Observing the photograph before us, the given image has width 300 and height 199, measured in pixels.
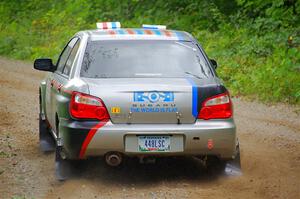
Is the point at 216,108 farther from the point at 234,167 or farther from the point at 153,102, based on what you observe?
the point at 234,167

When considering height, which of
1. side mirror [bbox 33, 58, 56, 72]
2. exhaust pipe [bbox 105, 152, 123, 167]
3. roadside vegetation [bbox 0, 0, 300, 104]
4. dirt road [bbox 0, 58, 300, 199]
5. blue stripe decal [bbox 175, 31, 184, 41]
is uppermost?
blue stripe decal [bbox 175, 31, 184, 41]

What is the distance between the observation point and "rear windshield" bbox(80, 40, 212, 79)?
295 inches

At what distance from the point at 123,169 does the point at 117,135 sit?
3.70 feet

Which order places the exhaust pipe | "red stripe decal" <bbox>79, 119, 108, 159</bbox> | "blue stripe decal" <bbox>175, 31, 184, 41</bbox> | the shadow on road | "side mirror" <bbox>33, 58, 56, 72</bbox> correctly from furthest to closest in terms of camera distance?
"side mirror" <bbox>33, 58, 56, 72</bbox> → "blue stripe decal" <bbox>175, 31, 184, 41</bbox> → the shadow on road → the exhaust pipe → "red stripe decal" <bbox>79, 119, 108, 159</bbox>

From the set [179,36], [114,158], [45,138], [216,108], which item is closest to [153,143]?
[114,158]

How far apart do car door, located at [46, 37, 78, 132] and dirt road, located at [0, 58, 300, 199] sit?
0.56 meters

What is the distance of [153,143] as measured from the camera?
273 inches

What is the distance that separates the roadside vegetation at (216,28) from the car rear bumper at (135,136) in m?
6.47

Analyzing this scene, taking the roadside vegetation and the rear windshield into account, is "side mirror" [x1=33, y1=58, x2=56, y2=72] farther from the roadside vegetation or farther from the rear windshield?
the roadside vegetation

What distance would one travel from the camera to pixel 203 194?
6863 mm

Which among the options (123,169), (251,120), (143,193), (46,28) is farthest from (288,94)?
(46,28)

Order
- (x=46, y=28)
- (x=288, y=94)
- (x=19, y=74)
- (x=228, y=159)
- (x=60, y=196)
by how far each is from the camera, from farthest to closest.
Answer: (x=46, y=28)
(x=19, y=74)
(x=288, y=94)
(x=228, y=159)
(x=60, y=196)

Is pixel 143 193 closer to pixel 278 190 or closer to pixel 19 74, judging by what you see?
pixel 278 190

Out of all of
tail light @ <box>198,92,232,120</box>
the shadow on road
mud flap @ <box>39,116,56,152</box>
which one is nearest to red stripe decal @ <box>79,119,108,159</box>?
the shadow on road
